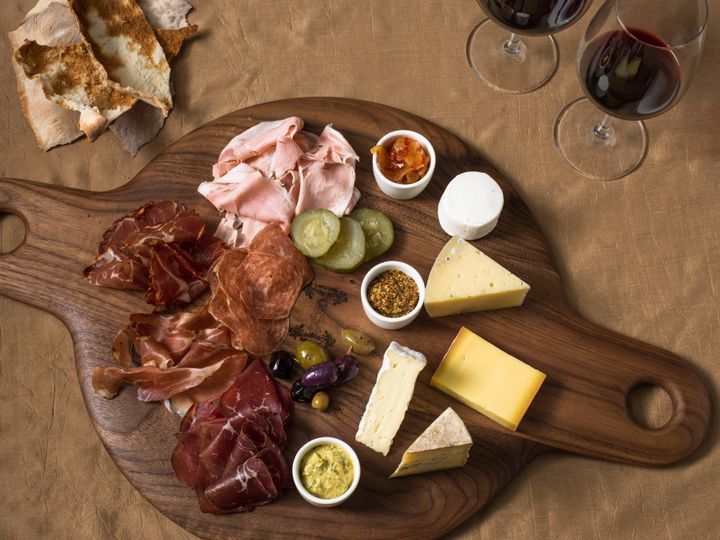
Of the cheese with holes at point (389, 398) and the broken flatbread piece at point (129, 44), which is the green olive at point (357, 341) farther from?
the broken flatbread piece at point (129, 44)

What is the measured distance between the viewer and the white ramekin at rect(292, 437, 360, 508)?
1.95m

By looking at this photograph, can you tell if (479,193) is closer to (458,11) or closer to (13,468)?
(458,11)

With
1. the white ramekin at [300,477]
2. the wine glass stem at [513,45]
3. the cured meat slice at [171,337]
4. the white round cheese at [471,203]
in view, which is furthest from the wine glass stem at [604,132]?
the cured meat slice at [171,337]

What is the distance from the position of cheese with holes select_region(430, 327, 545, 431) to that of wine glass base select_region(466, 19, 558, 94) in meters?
0.86

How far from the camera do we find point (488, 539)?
213 cm

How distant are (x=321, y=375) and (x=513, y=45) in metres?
1.20

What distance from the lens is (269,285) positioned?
2.15m

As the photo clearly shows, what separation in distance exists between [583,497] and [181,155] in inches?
57.0

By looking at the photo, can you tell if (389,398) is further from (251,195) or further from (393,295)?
(251,195)

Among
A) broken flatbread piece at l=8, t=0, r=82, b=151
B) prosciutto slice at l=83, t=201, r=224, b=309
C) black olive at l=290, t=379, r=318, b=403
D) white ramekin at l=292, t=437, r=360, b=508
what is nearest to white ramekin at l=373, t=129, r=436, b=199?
prosciutto slice at l=83, t=201, r=224, b=309

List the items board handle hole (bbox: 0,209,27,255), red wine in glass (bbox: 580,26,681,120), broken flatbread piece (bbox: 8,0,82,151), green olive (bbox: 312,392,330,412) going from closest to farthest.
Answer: red wine in glass (bbox: 580,26,681,120) → green olive (bbox: 312,392,330,412) → board handle hole (bbox: 0,209,27,255) → broken flatbread piece (bbox: 8,0,82,151)

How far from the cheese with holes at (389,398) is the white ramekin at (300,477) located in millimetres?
58

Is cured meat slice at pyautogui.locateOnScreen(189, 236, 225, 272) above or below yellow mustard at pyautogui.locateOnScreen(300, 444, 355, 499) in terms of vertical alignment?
above

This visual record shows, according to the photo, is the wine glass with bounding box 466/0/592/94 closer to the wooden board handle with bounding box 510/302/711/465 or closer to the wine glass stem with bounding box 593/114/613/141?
the wine glass stem with bounding box 593/114/613/141
